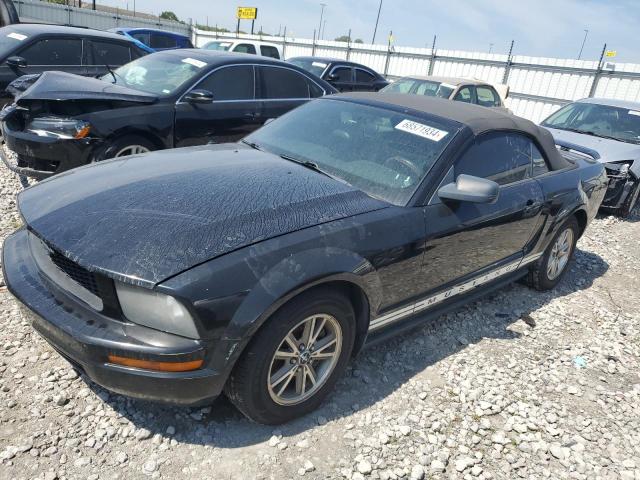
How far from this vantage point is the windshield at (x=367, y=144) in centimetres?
285

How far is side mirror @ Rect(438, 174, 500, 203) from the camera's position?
270 cm

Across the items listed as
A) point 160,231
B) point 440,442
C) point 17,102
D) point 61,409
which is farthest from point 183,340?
point 17,102

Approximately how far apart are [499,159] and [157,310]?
2532 mm

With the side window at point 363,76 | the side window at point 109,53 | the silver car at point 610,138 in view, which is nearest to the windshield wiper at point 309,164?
the silver car at point 610,138

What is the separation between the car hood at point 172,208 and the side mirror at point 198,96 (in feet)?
7.38

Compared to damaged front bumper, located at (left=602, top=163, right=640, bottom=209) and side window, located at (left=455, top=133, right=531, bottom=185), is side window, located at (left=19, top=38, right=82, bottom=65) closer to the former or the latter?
side window, located at (left=455, top=133, right=531, bottom=185)

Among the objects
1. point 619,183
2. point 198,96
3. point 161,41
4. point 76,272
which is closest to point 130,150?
point 198,96

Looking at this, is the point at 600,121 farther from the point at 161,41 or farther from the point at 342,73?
the point at 161,41

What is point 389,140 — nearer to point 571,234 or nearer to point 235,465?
point 235,465

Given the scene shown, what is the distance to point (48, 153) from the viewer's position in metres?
4.41

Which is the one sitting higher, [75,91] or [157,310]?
[75,91]

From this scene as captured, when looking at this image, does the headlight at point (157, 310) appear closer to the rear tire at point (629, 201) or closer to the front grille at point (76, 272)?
the front grille at point (76, 272)

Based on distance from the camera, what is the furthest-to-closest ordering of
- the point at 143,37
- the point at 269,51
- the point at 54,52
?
the point at 143,37 < the point at 269,51 < the point at 54,52

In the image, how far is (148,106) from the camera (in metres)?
4.96
